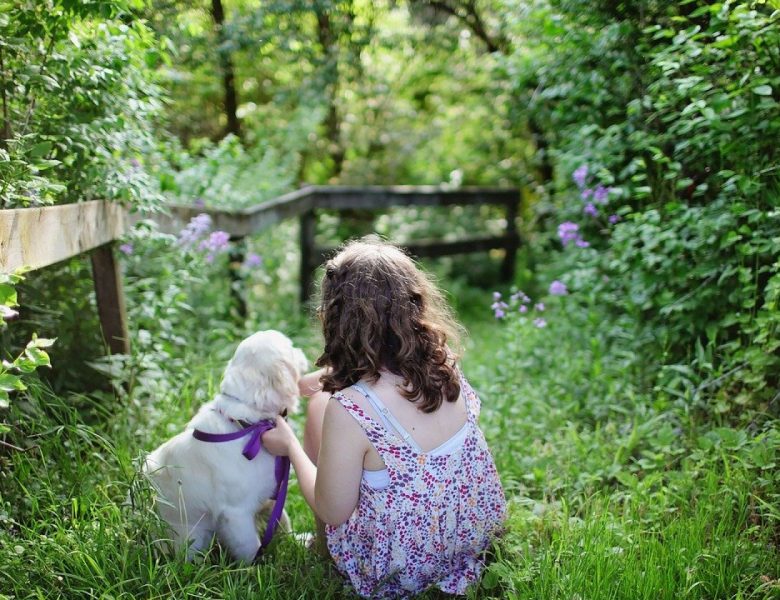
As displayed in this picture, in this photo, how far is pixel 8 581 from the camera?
2107 mm

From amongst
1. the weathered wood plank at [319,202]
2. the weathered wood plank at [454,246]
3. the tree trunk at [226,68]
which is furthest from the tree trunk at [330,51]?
the weathered wood plank at [454,246]

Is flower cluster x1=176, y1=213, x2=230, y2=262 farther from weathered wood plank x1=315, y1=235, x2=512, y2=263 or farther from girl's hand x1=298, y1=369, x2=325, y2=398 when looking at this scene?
weathered wood plank x1=315, y1=235, x2=512, y2=263

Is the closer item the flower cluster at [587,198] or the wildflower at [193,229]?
the wildflower at [193,229]

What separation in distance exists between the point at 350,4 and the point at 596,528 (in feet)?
18.8

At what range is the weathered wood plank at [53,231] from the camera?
2039mm

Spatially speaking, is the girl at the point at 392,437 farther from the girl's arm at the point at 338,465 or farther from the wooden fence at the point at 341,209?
the wooden fence at the point at 341,209

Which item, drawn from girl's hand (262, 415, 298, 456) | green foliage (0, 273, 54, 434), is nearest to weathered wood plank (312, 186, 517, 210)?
girl's hand (262, 415, 298, 456)

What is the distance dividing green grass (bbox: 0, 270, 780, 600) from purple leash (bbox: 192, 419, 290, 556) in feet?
0.36

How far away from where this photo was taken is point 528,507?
2.80 metres

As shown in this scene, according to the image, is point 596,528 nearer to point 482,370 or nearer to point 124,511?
point 124,511

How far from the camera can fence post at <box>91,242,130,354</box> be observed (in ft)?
10.1

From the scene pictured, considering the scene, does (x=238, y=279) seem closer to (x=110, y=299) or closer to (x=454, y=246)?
(x=110, y=299)

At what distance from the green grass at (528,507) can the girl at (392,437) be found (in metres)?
0.19

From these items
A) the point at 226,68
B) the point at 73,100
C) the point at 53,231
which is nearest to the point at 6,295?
the point at 53,231
